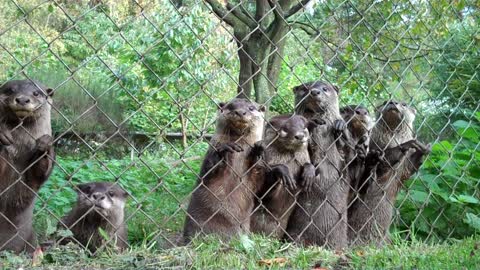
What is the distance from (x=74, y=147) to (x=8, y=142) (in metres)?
5.60

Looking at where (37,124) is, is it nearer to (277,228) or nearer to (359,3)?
(277,228)

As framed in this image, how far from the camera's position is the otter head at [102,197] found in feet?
14.0

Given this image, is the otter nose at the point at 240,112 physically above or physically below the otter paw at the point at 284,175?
above

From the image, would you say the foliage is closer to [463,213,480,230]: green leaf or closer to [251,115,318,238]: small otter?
[463,213,480,230]: green leaf

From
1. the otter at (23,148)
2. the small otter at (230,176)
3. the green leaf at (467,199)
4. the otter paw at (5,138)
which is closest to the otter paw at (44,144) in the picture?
the otter at (23,148)

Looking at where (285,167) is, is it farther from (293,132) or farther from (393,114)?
(393,114)

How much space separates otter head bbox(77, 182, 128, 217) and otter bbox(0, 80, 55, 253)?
0.31 m

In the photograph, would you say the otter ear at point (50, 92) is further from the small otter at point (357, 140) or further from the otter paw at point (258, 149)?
the small otter at point (357, 140)

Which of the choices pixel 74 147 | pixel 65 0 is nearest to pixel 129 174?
pixel 74 147

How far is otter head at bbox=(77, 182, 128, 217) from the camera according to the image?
426 cm

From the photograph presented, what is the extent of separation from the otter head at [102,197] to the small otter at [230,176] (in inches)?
18.8

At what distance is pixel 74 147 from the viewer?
9.33 metres

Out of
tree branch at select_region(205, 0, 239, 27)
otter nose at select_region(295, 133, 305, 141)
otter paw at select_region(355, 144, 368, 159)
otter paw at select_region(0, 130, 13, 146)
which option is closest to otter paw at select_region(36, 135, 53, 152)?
otter paw at select_region(0, 130, 13, 146)

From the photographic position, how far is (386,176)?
5.18 metres
